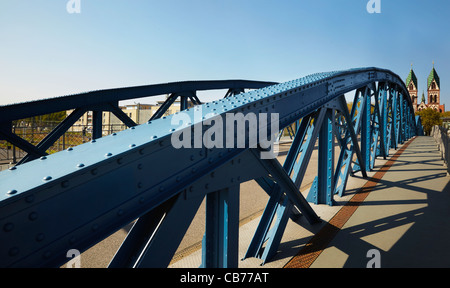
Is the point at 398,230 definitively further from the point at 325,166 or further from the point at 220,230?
the point at 220,230

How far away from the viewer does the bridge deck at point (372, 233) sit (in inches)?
133

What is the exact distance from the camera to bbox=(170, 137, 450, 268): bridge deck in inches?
133

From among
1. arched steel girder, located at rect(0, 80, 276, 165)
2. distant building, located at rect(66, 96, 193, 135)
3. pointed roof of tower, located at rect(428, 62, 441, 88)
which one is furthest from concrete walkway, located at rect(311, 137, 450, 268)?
pointed roof of tower, located at rect(428, 62, 441, 88)

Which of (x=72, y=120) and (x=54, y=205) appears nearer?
(x=54, y=205)

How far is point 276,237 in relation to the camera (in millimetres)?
3467

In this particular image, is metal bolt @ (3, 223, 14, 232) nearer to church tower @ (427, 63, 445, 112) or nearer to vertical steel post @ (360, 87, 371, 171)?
vertical steel post @ (360, 87, 371, 171)

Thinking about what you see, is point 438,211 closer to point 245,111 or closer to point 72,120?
point 245,111

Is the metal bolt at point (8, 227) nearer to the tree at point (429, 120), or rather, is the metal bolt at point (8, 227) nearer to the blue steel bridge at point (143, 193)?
the blue steel bridge at point (143, 193)

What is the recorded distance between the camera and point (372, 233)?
13.6ft

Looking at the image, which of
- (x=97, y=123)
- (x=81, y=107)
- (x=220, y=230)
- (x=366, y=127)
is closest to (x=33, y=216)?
(x=220, y=230)

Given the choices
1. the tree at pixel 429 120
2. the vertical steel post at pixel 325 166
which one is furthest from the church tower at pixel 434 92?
the vertical steel post at pixel 325 166

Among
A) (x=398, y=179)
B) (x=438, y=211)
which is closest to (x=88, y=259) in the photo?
(x=438, y=211)

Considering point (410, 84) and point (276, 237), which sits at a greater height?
point (410, 84)
